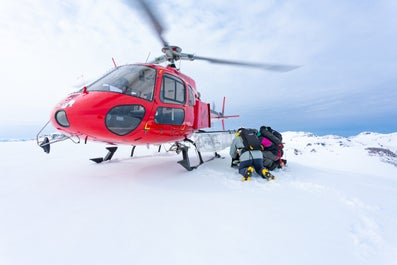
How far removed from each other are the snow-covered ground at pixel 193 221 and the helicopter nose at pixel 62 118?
1170 millimetres

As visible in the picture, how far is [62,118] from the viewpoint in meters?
3.34

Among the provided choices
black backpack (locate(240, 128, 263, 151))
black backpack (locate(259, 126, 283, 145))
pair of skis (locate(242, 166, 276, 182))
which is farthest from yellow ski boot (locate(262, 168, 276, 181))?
black backpack (locate(259, 126, 283, 145))

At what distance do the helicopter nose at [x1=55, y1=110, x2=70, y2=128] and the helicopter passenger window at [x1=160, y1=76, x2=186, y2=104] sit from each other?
1821mm

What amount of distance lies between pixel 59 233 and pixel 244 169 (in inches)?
136

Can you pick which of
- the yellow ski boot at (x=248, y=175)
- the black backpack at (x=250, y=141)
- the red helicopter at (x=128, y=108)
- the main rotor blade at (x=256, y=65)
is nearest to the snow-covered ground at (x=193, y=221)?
the yellow ski boot at (x=248, y=175)

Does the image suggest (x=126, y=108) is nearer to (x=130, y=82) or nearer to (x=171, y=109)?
(x=130, y=82)

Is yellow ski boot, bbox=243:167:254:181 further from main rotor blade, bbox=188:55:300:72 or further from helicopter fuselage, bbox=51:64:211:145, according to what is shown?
main rotor blade, bbox=188:55:300:72

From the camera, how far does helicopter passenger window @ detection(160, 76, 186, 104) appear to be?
4.13m

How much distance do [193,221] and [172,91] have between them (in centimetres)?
310

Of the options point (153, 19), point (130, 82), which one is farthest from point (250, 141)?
point (153, 19)

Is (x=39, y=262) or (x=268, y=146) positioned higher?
(x=268, y=146)

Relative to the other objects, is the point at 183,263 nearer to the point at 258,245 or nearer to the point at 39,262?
the point at 258,245

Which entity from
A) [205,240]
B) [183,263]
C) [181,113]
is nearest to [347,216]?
[205,240]

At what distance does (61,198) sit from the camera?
2.84 m
